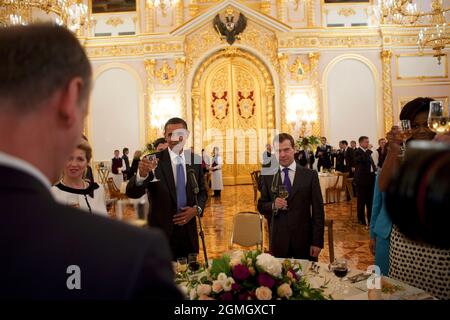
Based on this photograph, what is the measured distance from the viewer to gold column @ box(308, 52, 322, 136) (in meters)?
14.6

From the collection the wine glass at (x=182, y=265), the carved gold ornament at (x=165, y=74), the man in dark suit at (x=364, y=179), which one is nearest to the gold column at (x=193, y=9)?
the carved gold ornament at (x=165, y=74)

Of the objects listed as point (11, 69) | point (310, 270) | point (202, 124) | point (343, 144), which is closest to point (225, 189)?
point (202, 124)

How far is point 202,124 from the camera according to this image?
15195 millimetres

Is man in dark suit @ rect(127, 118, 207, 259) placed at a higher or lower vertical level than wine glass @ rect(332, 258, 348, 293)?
higher

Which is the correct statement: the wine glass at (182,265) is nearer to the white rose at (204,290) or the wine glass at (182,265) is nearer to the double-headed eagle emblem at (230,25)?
the white rose at (204,290)

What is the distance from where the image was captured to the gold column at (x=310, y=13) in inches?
582

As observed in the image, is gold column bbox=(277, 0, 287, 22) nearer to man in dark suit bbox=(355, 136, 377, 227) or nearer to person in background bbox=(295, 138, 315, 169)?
person in background bbox=(295, 138, 315, 169)

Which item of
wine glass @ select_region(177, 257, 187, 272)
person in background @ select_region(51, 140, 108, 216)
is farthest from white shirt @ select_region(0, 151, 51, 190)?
person in background @ select_region(51, 140, 108, 216)

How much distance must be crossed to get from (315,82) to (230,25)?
372 centimetres

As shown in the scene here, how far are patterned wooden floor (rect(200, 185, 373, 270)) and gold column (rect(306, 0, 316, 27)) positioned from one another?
6.87 metres

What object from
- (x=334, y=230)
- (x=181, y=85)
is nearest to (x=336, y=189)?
(x=334, y=230)

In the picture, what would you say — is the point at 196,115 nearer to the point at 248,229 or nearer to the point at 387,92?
the point at 387,92

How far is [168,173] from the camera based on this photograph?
383 centimetres

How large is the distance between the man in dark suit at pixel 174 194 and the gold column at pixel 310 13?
40.6 ft
